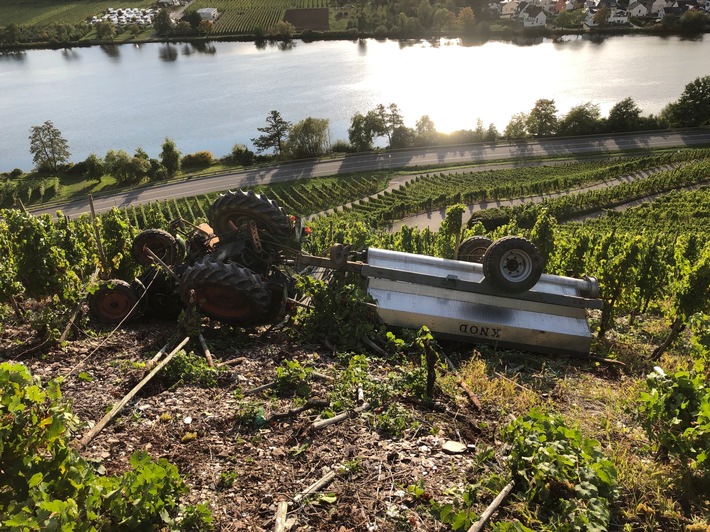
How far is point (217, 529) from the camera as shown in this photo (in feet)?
16.9

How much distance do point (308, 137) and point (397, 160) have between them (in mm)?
11368

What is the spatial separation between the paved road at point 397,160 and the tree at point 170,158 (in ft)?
14.3

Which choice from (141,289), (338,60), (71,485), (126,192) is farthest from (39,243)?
(338,60)

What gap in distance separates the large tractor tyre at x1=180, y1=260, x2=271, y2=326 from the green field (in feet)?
448

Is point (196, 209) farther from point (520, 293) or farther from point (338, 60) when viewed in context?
point (338, 60)

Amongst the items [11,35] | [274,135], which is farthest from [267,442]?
[11,35]

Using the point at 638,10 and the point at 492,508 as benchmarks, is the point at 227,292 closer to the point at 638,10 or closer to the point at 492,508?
the point at 492,508

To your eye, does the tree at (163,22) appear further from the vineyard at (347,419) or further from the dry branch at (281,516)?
the dry branch at (281,516)

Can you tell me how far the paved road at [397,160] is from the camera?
5081 cm

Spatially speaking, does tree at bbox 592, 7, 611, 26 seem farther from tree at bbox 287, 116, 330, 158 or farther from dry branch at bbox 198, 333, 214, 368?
dry branch at bbox 198, 333, 214, 368

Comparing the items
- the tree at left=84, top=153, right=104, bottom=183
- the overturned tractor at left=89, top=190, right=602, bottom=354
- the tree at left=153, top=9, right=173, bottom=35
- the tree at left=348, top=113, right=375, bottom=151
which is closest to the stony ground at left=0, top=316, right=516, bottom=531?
the overturned tractor at left=89, top=190, right=602, bottom=354

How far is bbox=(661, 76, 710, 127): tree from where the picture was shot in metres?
62.7

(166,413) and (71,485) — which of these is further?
(166,413)

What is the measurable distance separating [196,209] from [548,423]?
43879mm
